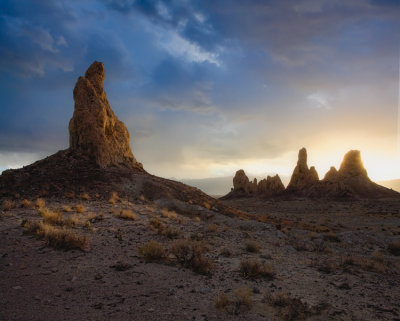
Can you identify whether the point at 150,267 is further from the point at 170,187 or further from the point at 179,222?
the point at 170,187

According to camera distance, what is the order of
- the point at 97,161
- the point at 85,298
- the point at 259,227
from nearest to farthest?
the point at 85,298 < the point at 259,227 < the point at 97,161

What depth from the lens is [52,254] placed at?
310 inches

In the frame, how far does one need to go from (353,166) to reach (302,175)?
50.1 ft

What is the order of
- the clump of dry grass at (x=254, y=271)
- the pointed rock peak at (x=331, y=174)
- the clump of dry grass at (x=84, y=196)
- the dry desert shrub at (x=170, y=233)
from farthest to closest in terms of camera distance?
the pointed rock peak at (x=331, y=174), the clump of dry grass at (x=84, y=196), the dry desert shrub at (x=170, y=233), the clump of dry grass at (x=254, y=271)

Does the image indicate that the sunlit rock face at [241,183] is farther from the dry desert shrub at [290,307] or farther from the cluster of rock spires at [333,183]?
the dry desert shrub at [290,307]

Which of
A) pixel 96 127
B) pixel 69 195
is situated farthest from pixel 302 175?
pixel 69 195

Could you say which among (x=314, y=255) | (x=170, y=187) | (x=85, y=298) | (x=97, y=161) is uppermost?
(x=97, y=161)

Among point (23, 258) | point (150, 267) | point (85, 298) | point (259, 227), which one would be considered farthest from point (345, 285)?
point (259, 227)

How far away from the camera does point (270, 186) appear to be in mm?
91000

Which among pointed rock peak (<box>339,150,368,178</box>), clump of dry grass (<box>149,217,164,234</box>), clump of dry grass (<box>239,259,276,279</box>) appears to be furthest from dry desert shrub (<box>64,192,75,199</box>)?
pointed rock peak (<box>339,150,368,178</box>)

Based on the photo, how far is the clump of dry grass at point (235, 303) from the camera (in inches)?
218

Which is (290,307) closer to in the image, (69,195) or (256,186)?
(69,195)

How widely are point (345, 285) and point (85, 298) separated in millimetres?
7454

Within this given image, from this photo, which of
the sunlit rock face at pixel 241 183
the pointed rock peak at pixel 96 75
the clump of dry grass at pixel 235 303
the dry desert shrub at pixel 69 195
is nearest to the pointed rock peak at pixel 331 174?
the sunlit rock face at pixel 241 183
